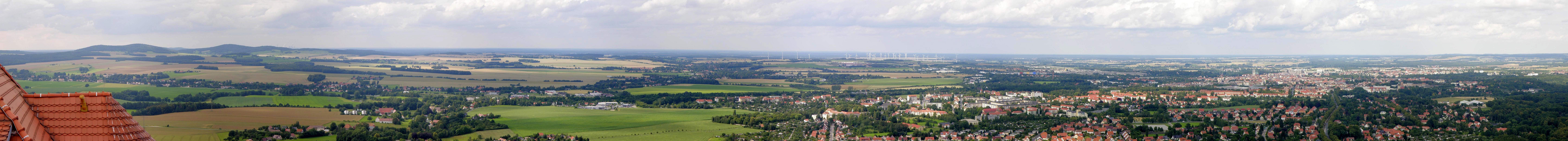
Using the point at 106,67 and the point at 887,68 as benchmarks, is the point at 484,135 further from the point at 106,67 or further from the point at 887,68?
the point at 887,68

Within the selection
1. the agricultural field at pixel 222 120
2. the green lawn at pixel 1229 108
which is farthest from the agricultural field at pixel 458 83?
the green lawn at pixel 1229 108

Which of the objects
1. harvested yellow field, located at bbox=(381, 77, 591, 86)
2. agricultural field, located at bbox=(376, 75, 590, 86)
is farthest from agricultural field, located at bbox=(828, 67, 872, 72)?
harvested yellow field, located at bbox=(381, 77, 591, 86)

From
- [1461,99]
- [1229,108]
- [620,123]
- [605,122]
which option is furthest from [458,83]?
[1461,99]

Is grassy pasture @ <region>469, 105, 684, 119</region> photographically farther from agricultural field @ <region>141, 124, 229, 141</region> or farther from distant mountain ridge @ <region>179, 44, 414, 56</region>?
distant mountain ridge @ <region>179, 44, 414, 56</region>

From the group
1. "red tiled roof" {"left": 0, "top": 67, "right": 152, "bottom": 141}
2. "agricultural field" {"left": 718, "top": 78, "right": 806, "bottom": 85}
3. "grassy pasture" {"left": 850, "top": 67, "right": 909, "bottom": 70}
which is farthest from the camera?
"grassy pasture" {"left": 850, "top": 67, "right": 909, "bottom": 70}

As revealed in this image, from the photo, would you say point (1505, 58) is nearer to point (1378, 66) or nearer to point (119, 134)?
point (1378, 66)

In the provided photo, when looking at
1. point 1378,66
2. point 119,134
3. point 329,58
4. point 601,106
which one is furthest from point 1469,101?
point 329,58
